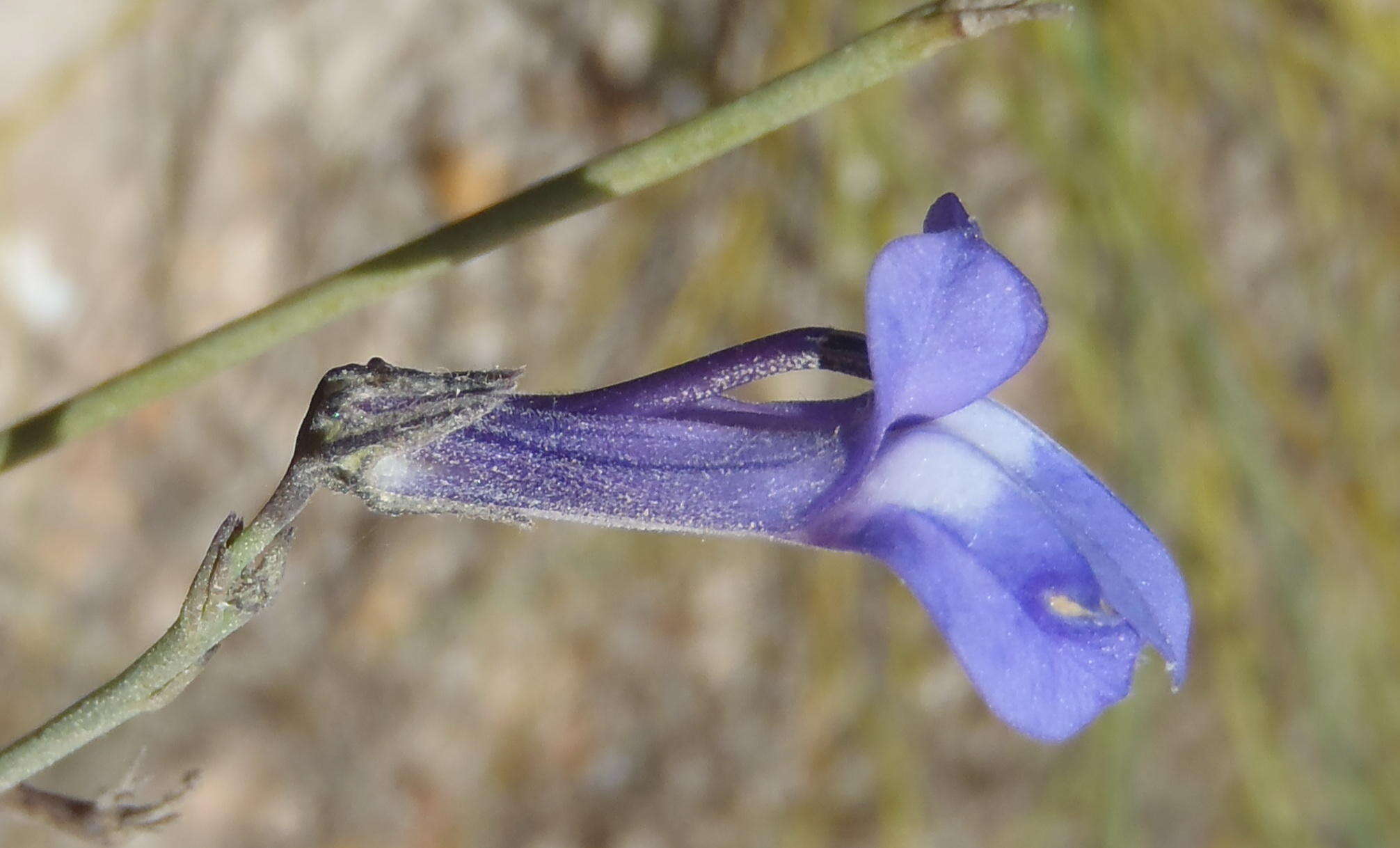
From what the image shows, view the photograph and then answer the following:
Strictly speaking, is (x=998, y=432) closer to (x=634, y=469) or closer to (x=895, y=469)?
(x=895, y=469)

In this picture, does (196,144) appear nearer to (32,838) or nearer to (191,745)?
(191,745)

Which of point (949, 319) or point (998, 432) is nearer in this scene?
point (949, 319)

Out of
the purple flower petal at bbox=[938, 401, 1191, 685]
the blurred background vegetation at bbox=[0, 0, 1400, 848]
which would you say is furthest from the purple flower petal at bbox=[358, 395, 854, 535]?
the blurred background vegetation at bbox=[0, 0, 1400, 848]

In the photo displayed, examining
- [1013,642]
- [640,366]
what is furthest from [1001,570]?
[640,366]

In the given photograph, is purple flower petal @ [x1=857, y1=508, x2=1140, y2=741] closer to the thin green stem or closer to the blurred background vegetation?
the thin green stem

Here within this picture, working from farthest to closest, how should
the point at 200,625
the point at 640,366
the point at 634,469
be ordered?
the point at 640,366
the point at 634,469
the point at 200,625

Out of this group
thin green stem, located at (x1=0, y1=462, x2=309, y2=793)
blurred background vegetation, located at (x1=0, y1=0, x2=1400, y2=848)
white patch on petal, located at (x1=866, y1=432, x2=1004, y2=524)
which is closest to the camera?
thin green stem, located at (x1=0, y1=462, x2=309, y2=793)
